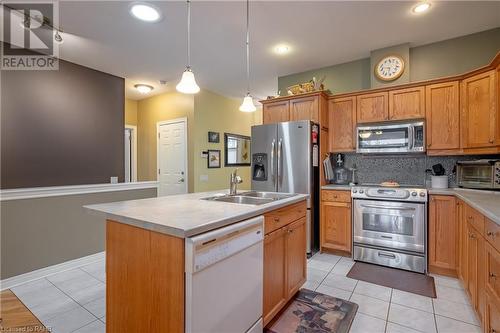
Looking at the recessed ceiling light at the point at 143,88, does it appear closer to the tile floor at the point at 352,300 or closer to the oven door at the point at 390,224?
the tile floor at the point at 352,300

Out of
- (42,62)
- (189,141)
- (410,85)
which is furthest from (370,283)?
(42,62)

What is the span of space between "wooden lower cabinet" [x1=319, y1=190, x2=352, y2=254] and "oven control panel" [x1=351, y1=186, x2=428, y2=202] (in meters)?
0.16

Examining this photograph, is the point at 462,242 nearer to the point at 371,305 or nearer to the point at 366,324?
the point at 371,305

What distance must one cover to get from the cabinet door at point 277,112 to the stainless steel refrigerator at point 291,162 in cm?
35

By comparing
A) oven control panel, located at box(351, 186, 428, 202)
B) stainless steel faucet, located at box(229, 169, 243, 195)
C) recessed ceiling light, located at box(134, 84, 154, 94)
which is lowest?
oven control panel, located at box(351, 186, 428, 202)

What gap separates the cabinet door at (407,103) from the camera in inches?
118

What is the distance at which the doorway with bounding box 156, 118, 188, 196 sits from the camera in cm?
494

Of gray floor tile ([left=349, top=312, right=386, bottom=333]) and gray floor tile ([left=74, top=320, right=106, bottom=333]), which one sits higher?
gray floor tile ([left=349, top=312, right=386, bottom=333])

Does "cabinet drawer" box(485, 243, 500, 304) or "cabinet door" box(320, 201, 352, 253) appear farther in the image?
"cabinet door" box(320, 201, 352, 253)

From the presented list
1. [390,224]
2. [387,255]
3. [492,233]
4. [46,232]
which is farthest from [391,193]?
[46,232]

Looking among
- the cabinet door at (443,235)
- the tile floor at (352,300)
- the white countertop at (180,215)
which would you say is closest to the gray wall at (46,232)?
the tile floor at (352,300)

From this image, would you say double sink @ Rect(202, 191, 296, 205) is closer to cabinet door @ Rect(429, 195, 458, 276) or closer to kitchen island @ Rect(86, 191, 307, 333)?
kitchen island @ Rect(86, 191, 307, 333)

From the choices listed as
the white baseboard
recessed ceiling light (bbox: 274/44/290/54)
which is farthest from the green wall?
the white baseboard

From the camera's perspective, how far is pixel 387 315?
2.00m
